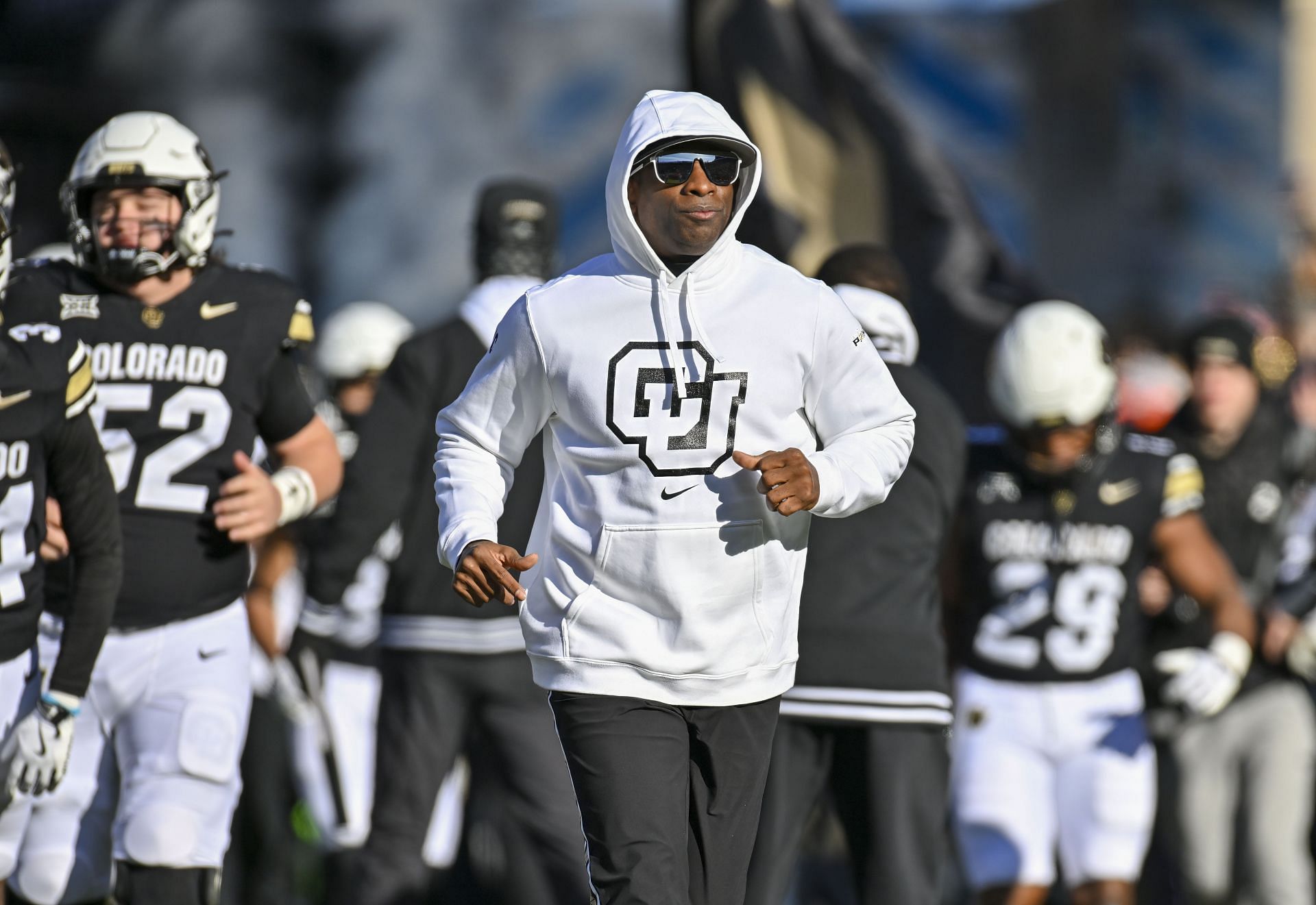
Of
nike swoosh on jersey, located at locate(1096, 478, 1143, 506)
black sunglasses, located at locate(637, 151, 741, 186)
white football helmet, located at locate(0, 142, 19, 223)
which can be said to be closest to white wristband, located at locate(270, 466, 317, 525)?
white football helmet, located at locate(0, 142, 19, 223)

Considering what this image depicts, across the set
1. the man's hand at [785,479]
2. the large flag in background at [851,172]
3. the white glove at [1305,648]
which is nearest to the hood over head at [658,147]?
the man's hand at [785,479]

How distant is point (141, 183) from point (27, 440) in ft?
3.02

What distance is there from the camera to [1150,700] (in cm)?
752

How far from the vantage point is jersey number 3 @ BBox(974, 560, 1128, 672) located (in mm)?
6566

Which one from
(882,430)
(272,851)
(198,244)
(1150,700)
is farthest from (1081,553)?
(272,851)

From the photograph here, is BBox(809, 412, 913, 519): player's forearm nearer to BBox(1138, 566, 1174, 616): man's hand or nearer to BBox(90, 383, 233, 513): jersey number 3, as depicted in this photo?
BBox(90, 383, 233, 513): jersey number 3

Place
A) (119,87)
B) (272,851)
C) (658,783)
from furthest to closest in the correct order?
(119,87), (272,851), (658,783)

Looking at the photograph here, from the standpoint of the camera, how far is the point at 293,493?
5.66m

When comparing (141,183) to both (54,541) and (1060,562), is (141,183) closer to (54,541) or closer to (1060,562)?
(54,541)

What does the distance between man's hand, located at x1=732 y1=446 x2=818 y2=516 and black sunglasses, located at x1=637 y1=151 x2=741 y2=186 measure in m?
0.64

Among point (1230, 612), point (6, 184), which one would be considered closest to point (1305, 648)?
point (1230, 612)

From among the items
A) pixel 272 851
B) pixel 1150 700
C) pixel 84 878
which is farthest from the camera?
pixel 272 851

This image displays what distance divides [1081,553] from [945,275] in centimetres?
235

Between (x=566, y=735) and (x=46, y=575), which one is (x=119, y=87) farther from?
(x=566, y=735)
